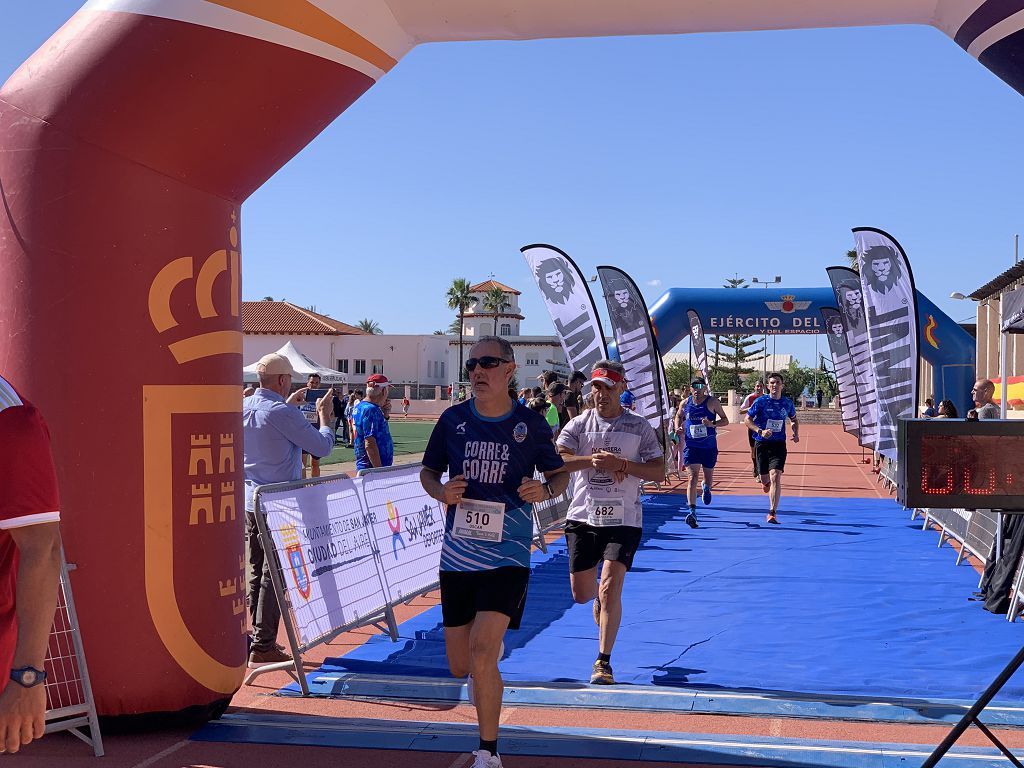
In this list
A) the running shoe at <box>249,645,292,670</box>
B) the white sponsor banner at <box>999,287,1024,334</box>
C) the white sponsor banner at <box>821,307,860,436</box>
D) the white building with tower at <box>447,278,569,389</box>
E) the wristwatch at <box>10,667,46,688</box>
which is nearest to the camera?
the wristwatch at <box>10,667,46,688</box>

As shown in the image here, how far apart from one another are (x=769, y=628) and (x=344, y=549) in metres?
3.27

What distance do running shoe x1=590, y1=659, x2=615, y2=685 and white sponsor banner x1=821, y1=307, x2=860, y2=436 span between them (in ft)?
62.9

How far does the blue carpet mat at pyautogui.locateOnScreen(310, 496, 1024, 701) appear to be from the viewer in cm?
676

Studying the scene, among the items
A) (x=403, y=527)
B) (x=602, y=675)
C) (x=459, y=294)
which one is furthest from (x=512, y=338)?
(x=602, y=675)

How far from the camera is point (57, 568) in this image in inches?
101

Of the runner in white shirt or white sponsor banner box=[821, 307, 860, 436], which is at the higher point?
white sponsor banner box=[821, 307, 860, 436]

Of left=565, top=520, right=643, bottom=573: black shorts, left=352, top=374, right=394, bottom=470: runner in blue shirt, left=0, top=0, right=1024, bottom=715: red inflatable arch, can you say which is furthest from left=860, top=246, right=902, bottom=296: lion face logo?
left=0, top=0, right=1024, bottom=715: red inflatable arch

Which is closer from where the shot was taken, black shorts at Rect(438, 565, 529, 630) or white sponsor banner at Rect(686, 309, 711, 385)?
black shorts at Rect(438, 565, 529, 630)

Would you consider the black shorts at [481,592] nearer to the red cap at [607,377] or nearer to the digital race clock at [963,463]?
the digital race clock at [963,463]

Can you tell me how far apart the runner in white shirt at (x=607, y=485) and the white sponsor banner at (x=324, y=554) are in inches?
61.5

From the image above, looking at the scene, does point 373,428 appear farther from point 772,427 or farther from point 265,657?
point 772,427

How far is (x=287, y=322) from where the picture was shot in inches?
3580

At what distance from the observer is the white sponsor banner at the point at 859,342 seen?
54.7 ft

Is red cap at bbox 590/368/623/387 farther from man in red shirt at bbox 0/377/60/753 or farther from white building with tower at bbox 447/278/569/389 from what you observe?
white building with tower at bbox 447/278/569/389
